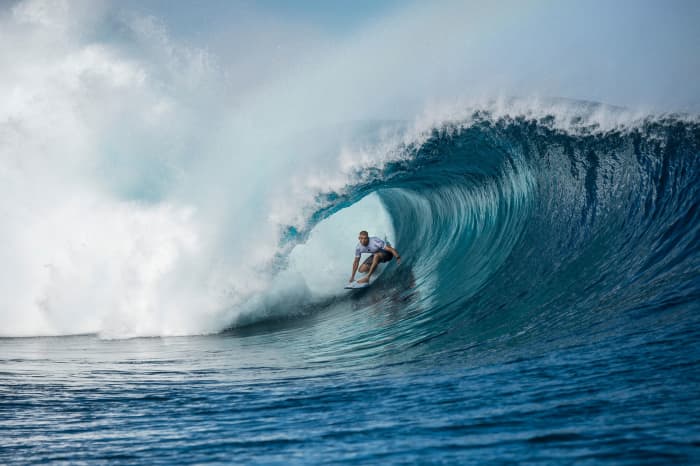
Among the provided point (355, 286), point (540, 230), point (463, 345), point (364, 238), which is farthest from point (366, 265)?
point (463, 345)

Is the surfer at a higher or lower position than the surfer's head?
lower

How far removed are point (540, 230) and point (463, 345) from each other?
12.2ft

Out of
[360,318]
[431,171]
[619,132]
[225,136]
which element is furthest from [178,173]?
[619,132]

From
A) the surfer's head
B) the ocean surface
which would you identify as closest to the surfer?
the surfer's head

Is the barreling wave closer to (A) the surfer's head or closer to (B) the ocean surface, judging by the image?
(B) the ocean surface

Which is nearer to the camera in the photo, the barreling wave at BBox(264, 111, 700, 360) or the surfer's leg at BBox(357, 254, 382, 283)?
the barreling wave at BBox(264, 111, 700, 360)

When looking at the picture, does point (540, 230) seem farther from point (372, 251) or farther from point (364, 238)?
point (372, 251)

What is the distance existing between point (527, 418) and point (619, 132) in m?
6.17

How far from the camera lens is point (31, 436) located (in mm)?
2912

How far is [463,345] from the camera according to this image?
456 centimetres

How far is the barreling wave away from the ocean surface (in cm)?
3

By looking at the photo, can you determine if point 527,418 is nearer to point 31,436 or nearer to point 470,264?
point 31,436

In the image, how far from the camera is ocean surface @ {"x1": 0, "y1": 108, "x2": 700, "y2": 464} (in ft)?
7.87

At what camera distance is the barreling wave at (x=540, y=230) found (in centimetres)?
483
